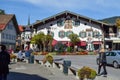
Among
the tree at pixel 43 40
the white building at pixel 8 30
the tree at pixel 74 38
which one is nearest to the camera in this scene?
the tree at pixel 43 40

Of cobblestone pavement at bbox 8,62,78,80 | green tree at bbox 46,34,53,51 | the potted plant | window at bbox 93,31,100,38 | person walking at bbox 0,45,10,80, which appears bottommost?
cobblestone pavement at bbox 8,62,78,80

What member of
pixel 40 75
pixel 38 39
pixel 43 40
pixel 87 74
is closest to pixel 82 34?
pixel 43 40

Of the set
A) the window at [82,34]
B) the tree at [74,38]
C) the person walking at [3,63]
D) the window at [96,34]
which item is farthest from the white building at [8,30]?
the person walking at [3,63]

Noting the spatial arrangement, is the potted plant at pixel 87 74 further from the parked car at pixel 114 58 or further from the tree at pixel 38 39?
the tree at pixel 38 39

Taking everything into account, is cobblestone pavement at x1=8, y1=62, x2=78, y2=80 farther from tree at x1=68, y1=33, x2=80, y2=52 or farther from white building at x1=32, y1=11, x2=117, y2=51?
white building at x1=32, y1=11, x2=117, y2=51

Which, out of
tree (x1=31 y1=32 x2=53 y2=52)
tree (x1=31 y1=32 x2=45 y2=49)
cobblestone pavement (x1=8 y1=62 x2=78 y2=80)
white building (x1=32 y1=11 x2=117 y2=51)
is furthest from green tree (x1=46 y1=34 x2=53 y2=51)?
cobblestone pavement (x1=8 y1=62 x2=78 y2=80)

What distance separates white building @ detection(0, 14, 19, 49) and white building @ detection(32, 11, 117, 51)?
5619 mm

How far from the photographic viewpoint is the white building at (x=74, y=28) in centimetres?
7319

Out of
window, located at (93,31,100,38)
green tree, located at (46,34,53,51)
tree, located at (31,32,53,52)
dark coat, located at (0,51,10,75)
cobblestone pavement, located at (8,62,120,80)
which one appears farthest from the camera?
window, located at (93,31,100,38)

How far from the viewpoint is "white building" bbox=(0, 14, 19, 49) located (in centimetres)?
7375

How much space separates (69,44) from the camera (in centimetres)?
7288

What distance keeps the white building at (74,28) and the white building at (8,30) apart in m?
5.62

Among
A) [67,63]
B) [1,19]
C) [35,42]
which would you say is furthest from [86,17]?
[67,63]

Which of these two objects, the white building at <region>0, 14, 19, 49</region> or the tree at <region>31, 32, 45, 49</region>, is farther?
the white building at <region>0, 14, 19, 49</region>
